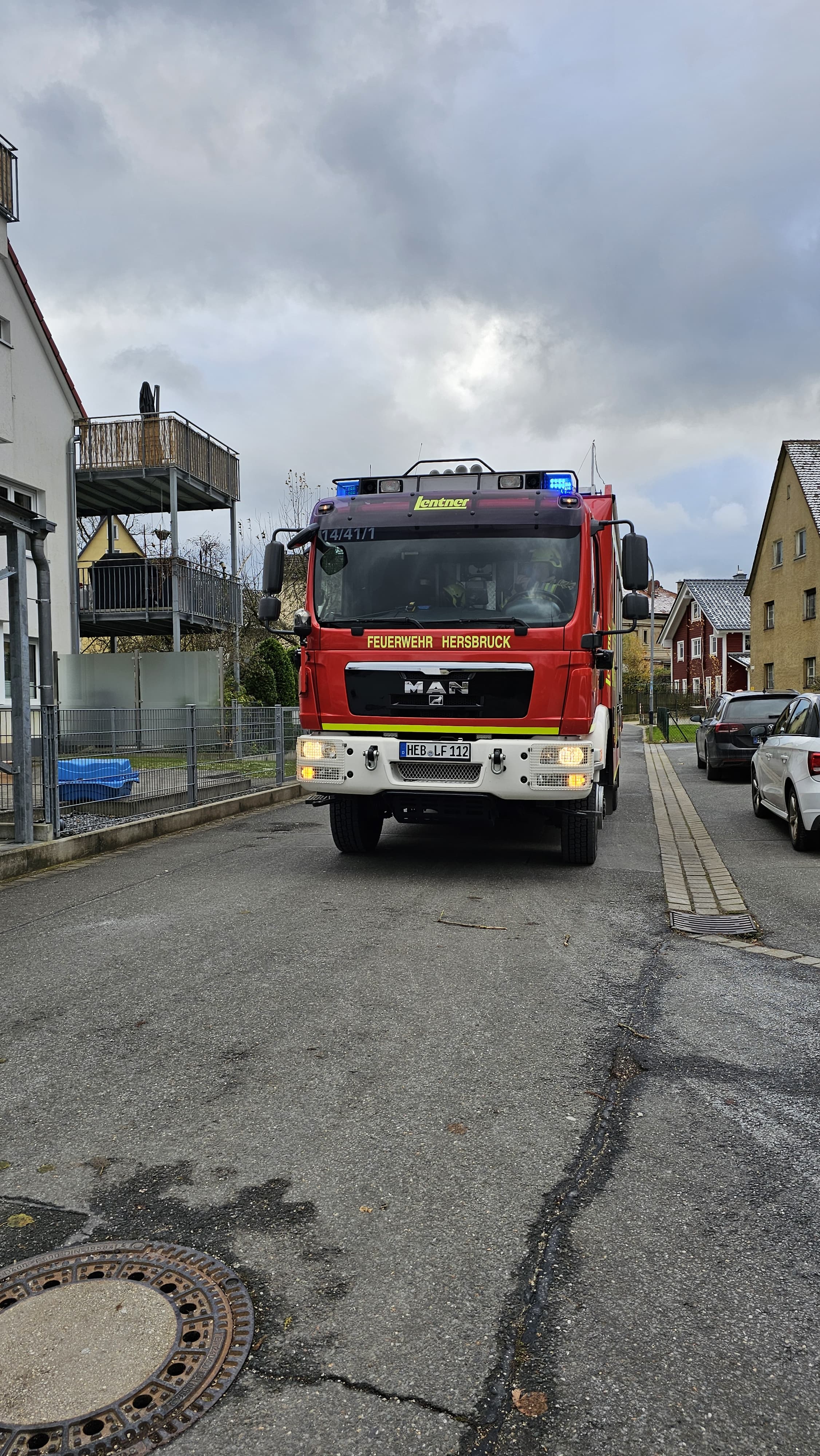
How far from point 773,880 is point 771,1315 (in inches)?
252

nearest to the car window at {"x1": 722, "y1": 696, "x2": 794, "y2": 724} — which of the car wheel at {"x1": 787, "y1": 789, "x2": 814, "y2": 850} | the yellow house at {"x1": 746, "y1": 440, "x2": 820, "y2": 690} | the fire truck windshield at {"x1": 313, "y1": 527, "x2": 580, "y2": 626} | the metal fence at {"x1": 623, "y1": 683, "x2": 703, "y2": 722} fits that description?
the car wheel at {"x1": 787, "y1": 789, "x2": 814, "y2": 850}

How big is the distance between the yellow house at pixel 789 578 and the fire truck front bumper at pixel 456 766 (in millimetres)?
31988

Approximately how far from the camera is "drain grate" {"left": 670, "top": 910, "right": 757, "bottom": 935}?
→ 6684mm

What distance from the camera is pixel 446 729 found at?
8242mm

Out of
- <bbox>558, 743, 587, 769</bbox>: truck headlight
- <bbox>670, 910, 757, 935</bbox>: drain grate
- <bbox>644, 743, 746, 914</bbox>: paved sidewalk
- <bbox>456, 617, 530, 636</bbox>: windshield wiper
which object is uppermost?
<bbox>456, 617, 530, 636</bbox>: windshield wiper

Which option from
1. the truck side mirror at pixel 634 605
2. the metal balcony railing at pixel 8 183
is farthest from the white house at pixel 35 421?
the truck side mirror at pixel 634 605

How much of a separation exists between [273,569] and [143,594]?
1538 centimetres

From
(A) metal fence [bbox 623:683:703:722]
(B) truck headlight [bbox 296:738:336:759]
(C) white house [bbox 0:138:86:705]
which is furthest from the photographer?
(A) metal fence [bbox 623:683:703:722]

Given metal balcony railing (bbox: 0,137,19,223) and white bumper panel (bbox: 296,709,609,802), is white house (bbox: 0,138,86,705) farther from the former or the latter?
white bumper panel (bbox: 296,709,609,802)

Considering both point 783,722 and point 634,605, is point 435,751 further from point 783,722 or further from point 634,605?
point 783,722

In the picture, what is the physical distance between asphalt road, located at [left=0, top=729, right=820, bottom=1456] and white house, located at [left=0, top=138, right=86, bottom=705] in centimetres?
1617

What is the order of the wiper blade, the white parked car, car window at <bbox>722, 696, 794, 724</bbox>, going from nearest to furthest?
the wiper blade
the white parked car
car window at <bbox>722, 696, 794, 724</bbox>

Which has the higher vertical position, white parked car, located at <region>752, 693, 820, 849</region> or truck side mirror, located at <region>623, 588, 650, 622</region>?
truck side mirror, located at <region>623, 588, 650, 622</region>

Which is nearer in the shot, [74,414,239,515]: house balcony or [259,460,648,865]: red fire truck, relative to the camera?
[259,460,648,865]: red fire truck
